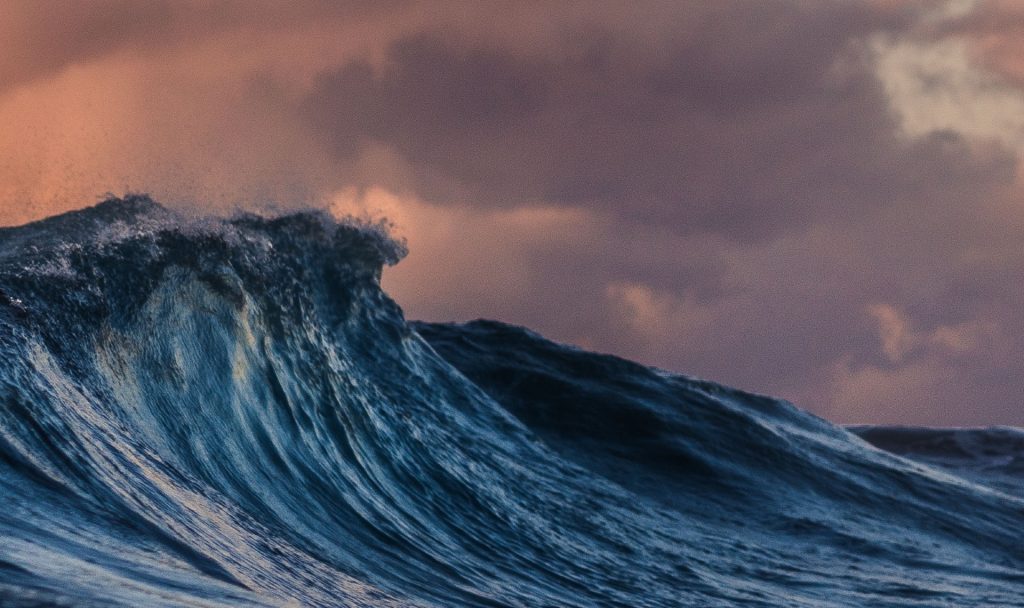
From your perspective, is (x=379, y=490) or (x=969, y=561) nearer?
(x=379, y=490)

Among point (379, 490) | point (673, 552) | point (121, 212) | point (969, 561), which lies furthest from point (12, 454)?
point (969, 561)

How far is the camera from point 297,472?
27.9 feet

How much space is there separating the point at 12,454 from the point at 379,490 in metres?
4.06

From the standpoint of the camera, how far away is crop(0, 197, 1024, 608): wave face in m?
5.61

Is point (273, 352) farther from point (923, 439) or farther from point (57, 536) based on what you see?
point (923, 439)

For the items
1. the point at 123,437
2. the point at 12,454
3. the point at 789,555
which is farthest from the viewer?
the point at 789,555

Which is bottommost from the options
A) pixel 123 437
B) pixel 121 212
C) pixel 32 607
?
pixel 32 607

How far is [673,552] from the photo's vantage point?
10344 mm

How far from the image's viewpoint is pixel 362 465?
9352mm

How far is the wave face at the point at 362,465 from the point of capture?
5609 millimetres

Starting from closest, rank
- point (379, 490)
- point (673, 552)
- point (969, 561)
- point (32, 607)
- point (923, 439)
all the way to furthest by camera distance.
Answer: point (32, 607) < point (379, 490) < point (673, 552) < point (969, 561) < point (923, 439)

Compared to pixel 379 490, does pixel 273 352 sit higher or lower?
higher

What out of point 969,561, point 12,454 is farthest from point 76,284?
point 969,561

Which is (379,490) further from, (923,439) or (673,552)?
(923,439)
